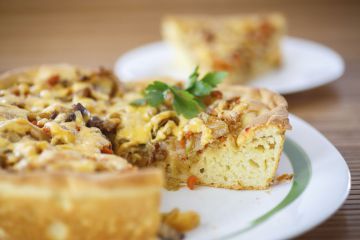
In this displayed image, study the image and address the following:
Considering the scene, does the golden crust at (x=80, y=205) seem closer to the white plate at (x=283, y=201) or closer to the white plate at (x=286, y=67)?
the white plate at (x=283, y=201)

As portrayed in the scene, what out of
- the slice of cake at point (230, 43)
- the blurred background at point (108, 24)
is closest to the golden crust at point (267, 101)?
the slice of cake at point (230, 43)

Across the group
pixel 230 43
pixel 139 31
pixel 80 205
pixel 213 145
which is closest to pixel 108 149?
pixel 80 205

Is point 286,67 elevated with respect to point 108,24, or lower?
lower

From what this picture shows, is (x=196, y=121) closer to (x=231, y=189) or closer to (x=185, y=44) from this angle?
(x=231, y=189)

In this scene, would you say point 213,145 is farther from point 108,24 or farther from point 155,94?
point 108,24

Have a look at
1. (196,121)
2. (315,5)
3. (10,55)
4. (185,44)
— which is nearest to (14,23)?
(10,55)

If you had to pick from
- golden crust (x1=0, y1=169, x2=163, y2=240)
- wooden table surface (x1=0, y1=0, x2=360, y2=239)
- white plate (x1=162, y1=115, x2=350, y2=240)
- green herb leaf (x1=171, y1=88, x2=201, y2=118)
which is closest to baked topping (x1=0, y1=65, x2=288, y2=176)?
green herb leaf (x1=171, y1=88, x2=201, y2=118)

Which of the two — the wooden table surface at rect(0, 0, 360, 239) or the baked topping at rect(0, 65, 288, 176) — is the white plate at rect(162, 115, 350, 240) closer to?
the baked topping at rect(0, 65, 288, 176)

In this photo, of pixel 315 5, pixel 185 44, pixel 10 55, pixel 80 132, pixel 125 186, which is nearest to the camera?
pixel 125 186
